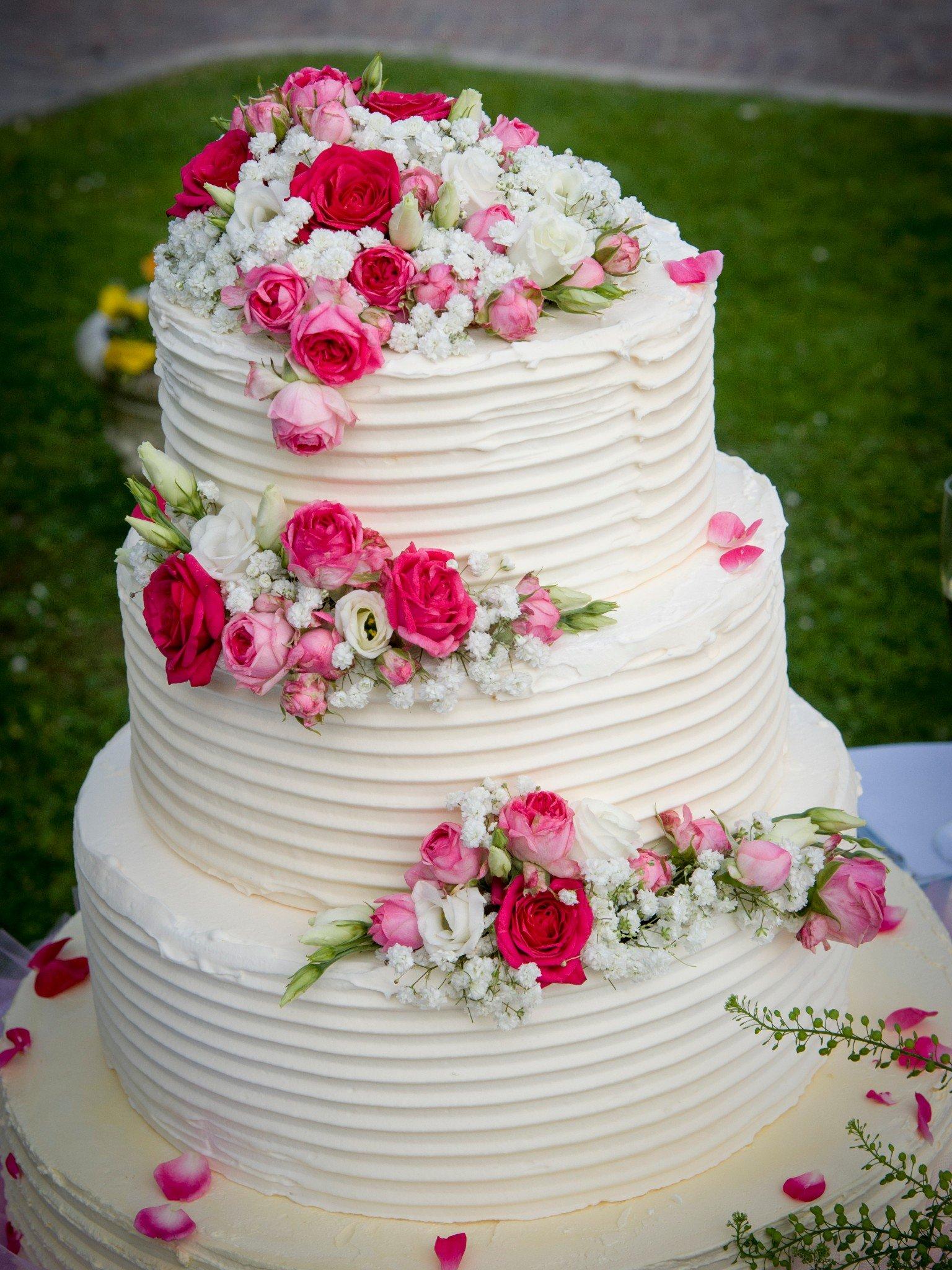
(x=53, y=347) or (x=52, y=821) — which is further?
(x=53, y=347)

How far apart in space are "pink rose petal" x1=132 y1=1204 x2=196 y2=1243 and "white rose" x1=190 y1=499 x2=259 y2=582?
41.8 inches

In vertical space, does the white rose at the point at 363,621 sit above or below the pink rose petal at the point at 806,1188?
above

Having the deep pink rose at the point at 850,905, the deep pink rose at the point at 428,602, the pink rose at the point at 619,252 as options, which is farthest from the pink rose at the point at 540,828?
the pink rose at the point at 619,252

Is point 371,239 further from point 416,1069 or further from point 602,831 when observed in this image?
point 416,1069

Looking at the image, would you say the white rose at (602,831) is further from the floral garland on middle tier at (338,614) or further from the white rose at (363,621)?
the white rose at (363,621)

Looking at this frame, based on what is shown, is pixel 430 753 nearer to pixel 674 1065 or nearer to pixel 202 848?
pixel 202 848

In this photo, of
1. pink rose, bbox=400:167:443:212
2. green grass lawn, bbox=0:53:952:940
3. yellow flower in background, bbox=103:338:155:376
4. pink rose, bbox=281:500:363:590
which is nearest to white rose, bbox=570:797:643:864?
pink rose, bbox=281:500:363:590

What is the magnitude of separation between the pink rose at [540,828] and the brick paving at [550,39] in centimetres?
1041

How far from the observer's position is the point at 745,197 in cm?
974

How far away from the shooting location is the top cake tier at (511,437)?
1967 millimetres

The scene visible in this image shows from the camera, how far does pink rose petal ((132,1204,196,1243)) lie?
7.29 ft

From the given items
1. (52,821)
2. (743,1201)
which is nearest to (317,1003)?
(743,1201)

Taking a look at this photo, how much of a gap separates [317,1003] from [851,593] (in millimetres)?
4283

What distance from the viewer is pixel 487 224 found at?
2.05m
